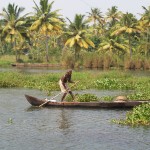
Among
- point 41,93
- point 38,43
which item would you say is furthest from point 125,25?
point 41,93

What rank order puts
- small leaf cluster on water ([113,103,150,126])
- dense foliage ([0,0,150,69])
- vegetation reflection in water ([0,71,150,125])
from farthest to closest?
dense foliage ([0,0,150,69])
vegetation reflection in water ([0,71,150,125])
small leaf cluster on water ([113,103,150,126])

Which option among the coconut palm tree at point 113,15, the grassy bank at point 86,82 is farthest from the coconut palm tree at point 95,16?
the grassy bank at point 86,82

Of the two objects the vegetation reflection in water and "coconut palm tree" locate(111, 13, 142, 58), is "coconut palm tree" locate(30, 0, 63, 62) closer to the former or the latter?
"coconut palm tree" locate(111, 13, 142, 58)

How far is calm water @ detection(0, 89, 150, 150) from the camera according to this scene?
38.6 feet

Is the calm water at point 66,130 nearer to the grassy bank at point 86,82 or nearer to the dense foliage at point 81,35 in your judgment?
the grassy bank at point 86,82

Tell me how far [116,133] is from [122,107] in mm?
5173

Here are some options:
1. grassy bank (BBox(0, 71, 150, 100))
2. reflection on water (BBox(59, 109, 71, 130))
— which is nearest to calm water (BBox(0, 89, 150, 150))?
reflection on water (BBox(59, 109, 71, 130))

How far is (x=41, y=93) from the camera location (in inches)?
962

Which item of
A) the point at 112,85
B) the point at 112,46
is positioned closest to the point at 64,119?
the point at 112,85

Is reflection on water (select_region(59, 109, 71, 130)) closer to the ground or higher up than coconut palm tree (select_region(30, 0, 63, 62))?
closer to the ground

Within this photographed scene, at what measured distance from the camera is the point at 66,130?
1388 centimetres

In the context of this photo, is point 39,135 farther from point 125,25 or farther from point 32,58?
point 32,58

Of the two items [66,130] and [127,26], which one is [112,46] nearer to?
[127,26]

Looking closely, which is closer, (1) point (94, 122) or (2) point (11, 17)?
(1) point (94, 122)
